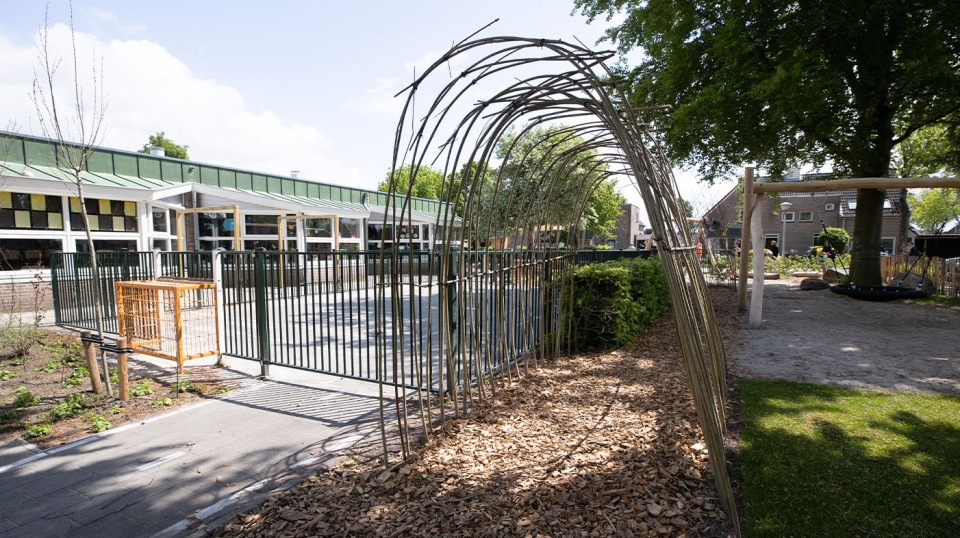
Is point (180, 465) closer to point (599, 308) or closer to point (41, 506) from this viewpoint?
point (41, 506)

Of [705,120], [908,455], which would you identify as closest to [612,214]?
[705,120]

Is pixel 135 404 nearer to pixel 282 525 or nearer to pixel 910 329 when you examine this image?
pixel 282 525

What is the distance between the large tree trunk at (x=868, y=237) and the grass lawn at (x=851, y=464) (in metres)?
9.32

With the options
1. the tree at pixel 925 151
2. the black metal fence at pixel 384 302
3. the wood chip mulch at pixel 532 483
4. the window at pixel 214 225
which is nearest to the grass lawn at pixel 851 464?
the wood chip mulch at pixel 532 483

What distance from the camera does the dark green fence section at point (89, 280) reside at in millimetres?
7422

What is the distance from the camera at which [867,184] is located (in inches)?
323

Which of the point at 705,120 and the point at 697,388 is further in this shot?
the point at 705,120

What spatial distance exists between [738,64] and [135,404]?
515 inches

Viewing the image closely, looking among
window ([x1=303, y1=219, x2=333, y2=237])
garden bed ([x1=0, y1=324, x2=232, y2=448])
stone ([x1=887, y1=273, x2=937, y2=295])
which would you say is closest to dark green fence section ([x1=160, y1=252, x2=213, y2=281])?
garden bed ([x1=0, y1=324, x2=232, y2=448])

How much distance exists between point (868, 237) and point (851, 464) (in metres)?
11.8

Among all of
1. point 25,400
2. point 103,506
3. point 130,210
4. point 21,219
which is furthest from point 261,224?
point 103,506

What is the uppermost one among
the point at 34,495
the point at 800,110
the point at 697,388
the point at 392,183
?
the point at 800,110

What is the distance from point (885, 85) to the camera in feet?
35.3

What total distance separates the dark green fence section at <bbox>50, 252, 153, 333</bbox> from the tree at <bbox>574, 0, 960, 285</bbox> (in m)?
10.8
